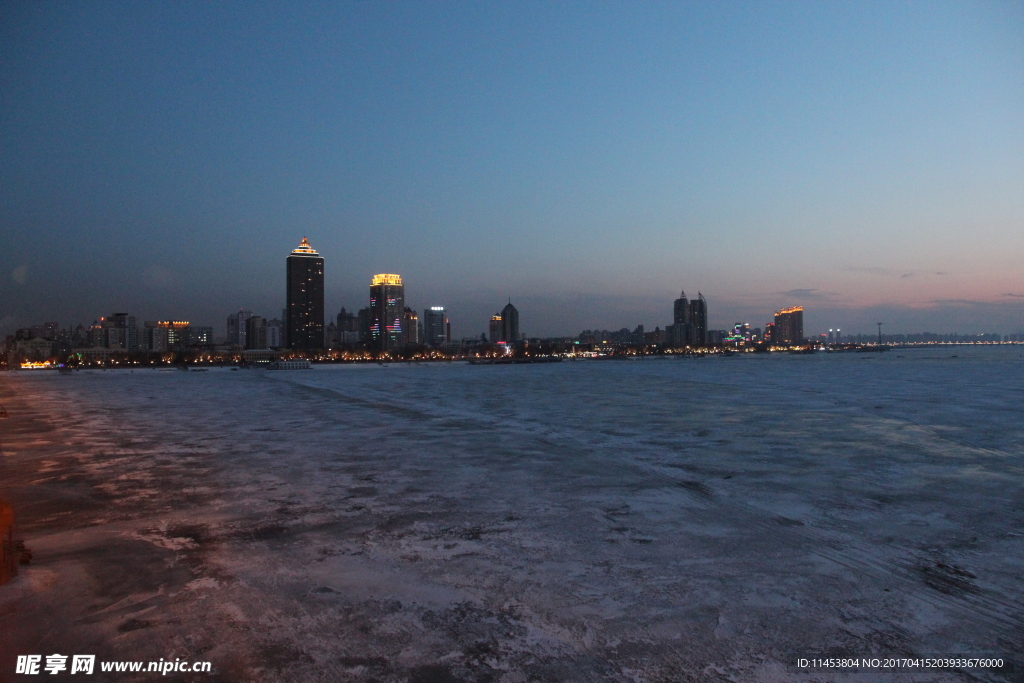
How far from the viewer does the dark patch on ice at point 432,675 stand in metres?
3.79

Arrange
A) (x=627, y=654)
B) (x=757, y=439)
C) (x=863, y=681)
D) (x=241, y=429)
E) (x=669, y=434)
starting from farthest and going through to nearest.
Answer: (x=241, y=429) < (x=669, y=434) < (x=757, y=439) < (x=627, y=654) < (x=863, y=681)

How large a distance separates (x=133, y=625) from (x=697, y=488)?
7.59m

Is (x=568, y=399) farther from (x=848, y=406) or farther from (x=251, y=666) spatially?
(x=251, y=666)

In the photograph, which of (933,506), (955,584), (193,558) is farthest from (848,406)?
(193,558)

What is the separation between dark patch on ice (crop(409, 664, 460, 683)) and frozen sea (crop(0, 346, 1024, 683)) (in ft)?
0.09

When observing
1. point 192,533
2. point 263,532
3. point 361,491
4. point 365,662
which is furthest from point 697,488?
point 192,533

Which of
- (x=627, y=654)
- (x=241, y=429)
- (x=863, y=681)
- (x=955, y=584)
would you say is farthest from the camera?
(x=241, y=429)

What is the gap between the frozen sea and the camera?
4.21 meters

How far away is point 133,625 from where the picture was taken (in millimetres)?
4555

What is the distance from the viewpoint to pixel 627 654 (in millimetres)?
4109

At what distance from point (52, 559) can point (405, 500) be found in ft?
13.5

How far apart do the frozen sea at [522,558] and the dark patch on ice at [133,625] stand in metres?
0.02

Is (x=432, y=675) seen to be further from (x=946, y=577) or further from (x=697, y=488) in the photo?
(x=697, y=488)

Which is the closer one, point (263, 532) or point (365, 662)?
point (365, 662)
